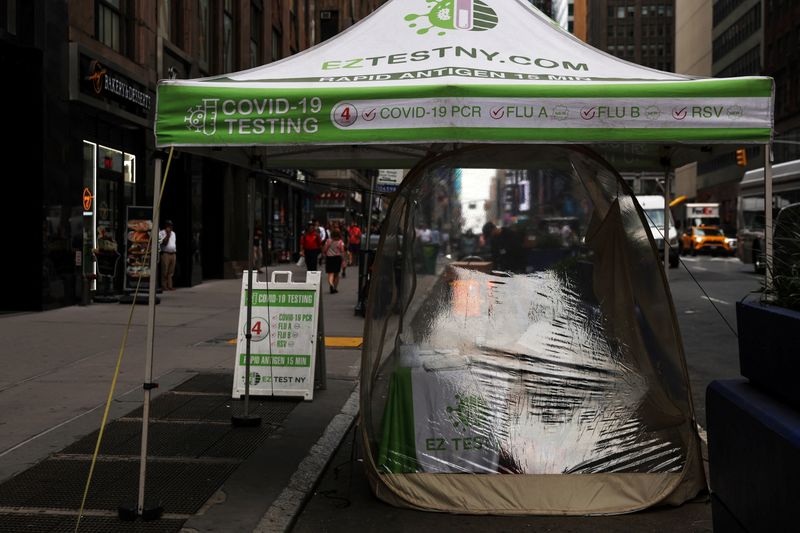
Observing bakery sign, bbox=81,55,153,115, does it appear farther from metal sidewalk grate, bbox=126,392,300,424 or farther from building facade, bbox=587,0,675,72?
building facade, bbox=587,0,675,72

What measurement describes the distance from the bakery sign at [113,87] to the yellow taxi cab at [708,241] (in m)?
42.4

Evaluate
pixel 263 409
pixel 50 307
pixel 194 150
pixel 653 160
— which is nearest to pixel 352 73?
pixel 194 150

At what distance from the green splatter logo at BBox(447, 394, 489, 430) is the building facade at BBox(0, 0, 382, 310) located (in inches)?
98.2

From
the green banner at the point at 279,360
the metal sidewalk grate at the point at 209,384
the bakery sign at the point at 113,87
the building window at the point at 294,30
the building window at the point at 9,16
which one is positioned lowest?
the metal sidewalk grate at the point at 209,384

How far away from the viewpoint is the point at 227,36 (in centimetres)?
2767

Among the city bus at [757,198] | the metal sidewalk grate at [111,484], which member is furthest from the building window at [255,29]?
the metal sidewalk grate at [111,484]

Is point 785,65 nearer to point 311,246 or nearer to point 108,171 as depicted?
point 311,246

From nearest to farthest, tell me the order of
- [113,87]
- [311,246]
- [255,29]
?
[113,87] < [311,246] < [255,29]

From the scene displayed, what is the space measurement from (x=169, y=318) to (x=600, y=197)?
34.5ft

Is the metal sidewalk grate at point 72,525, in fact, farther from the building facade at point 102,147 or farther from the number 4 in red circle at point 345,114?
the building facade at point 102,147

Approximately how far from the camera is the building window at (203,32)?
24500 mm

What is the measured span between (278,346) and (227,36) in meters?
21.4

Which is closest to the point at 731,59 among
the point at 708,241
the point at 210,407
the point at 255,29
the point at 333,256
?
the point at 708,241

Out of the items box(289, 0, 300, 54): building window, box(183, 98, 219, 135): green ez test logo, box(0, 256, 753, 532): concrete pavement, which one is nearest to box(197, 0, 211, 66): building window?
box(0, 256, 753, 532): concrete pavement
